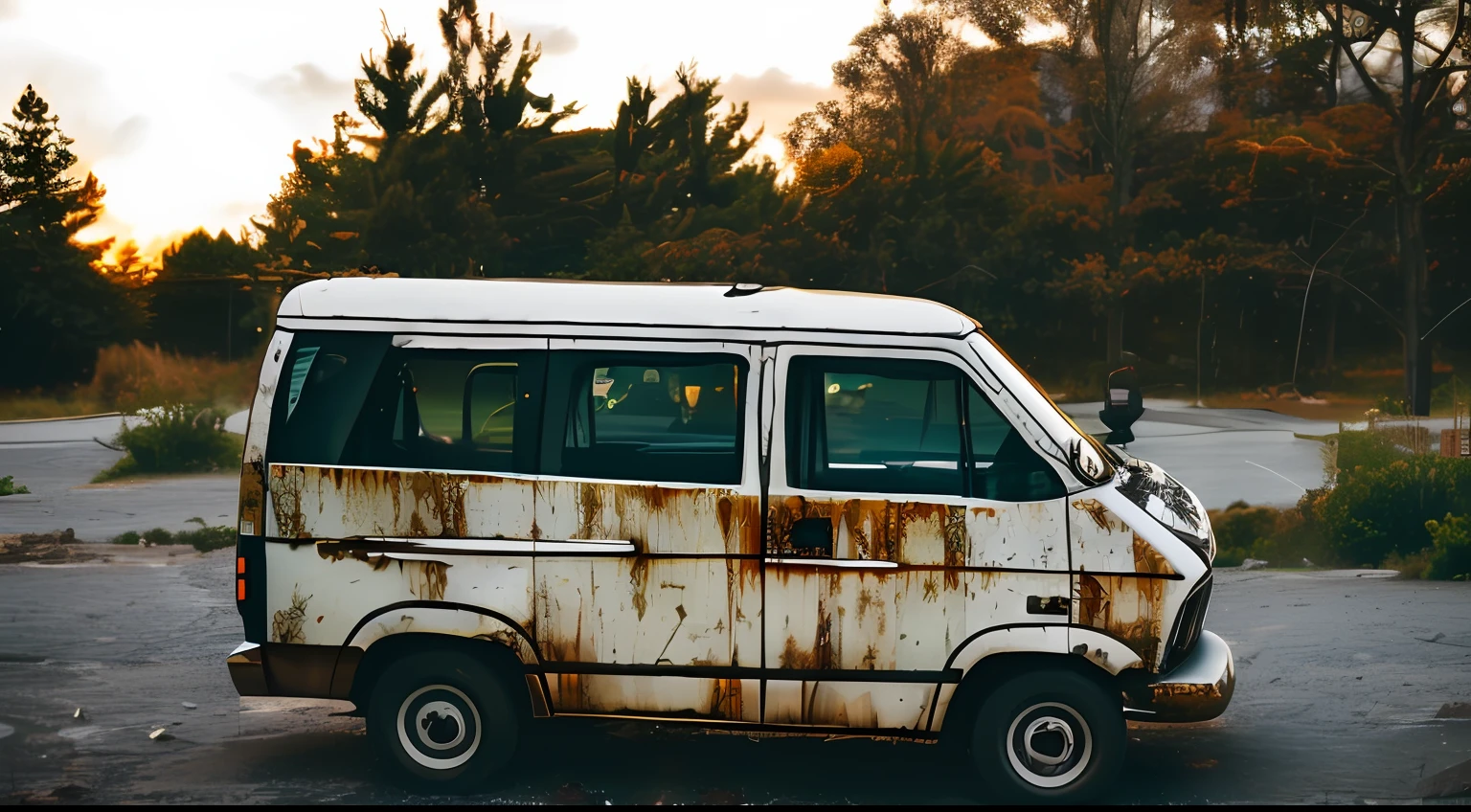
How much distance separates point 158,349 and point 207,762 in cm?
3006

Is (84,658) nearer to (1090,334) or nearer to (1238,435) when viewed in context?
(1238,435)

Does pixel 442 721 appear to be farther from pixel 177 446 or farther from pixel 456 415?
pixel 177 446

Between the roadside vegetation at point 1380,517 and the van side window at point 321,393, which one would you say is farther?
the roadside vegetation at point 1380,517

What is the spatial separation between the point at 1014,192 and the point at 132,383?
65.5 ft

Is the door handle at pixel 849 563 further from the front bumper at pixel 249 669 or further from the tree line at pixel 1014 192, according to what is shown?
the tree line at pixel 1014 192

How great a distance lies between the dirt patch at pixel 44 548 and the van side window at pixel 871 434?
1015 centimetres

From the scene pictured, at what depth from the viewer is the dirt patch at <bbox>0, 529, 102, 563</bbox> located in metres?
14.1

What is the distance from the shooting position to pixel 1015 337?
3216 cm

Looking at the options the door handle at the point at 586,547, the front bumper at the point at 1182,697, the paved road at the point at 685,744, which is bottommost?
the paved road at the point at 685,744

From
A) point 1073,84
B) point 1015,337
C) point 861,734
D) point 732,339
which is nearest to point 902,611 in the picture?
point 861,734

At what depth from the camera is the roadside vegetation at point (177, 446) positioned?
76.9ft

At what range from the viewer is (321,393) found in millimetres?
6305

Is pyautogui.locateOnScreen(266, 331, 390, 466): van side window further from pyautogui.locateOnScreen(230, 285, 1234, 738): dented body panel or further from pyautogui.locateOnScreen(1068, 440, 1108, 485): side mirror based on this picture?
pyautogui.locateOnScreen(1068, 440, 1108, 485): side mirror

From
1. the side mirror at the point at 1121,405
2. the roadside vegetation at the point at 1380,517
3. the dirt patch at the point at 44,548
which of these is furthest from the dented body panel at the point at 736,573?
the dirt patch at the point at 44,548
